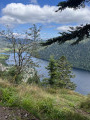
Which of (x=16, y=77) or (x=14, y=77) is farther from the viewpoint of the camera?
(x=16, y=77)

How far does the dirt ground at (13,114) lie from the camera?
2.87 m

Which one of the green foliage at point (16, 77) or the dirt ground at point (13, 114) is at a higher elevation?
the dirt ground at point (13, 114)

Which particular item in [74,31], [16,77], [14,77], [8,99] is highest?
[74,31]

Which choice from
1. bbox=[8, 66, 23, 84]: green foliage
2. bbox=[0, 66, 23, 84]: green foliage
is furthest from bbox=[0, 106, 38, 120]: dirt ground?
bbox=[8, 66, 23, 84]: green foliage

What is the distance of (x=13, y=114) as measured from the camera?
3029mm

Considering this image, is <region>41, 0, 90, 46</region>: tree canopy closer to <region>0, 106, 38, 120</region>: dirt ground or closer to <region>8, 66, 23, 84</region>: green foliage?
<region>0, 106, 38, 120</region>: dirt ground

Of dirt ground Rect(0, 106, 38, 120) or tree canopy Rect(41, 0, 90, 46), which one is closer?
dirt ground Rect(0, 106, 38, 120)

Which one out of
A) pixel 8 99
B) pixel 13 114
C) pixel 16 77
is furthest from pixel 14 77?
pixel 13 114

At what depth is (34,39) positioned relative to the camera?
10.8 metres

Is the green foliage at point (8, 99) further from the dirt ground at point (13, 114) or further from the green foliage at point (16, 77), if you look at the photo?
the green foliage at point (16, 77)

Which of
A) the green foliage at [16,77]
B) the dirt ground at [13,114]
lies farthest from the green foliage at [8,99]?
the green foliage at [16,77]

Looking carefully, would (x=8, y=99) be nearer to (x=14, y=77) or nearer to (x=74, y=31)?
(x=74, y=31)

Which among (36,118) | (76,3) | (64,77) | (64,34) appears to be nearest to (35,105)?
(36,118)

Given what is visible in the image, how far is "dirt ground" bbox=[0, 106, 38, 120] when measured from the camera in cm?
287
